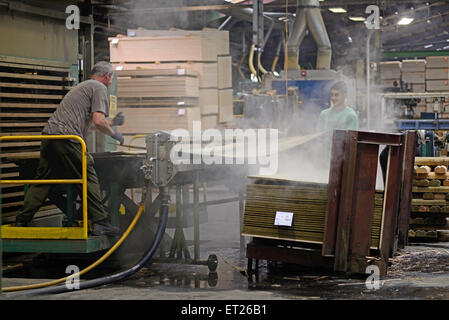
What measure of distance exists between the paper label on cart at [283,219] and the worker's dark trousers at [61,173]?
180cm

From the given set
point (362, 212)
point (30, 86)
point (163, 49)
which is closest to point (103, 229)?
point (30, 86)

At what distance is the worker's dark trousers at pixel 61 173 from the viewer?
688cm

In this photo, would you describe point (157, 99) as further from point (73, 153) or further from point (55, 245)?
point (55, 245)

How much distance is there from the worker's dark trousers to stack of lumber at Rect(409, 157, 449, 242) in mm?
4213

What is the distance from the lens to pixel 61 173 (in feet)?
23.3

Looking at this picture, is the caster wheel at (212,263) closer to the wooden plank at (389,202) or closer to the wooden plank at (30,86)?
the wooden plank at (389,202)

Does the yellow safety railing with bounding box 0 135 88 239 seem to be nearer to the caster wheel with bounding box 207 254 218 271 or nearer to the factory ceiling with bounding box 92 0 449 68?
the caster wheel with bounding box 207 254 218 271

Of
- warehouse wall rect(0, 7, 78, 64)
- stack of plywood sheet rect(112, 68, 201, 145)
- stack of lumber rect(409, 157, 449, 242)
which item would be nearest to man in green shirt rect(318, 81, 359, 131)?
stack of lumber rect(409, 157, 449, 242)

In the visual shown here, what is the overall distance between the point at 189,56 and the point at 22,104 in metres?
5.02

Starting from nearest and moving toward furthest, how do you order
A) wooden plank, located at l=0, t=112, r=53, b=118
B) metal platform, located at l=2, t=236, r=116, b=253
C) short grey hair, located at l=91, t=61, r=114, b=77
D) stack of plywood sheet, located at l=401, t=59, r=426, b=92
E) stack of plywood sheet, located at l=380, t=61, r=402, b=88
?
metal platform, located at l=2, t=236, r=116, b=253 → short grey hair, located at l=91, t=61, r=114, b=77 → wooden plank, located at l=0, t=112, r=53, b=118 → stack of plywood sheet, located at l=401, t=59, r=426, b=92 → stack of plywood sheet, located at l=380, t=61, r=402, b=88

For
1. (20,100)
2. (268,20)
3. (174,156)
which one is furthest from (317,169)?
(268,20)

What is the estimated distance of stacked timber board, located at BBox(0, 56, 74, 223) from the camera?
7.84 m

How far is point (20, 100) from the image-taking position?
8.16 m

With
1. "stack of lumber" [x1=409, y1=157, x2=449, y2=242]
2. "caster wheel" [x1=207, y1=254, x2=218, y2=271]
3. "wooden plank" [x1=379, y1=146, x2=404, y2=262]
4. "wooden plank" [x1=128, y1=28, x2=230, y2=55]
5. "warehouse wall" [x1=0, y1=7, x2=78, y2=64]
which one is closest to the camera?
"wooden plank" [x1=379, y1=146, x2=404, y2=262]
